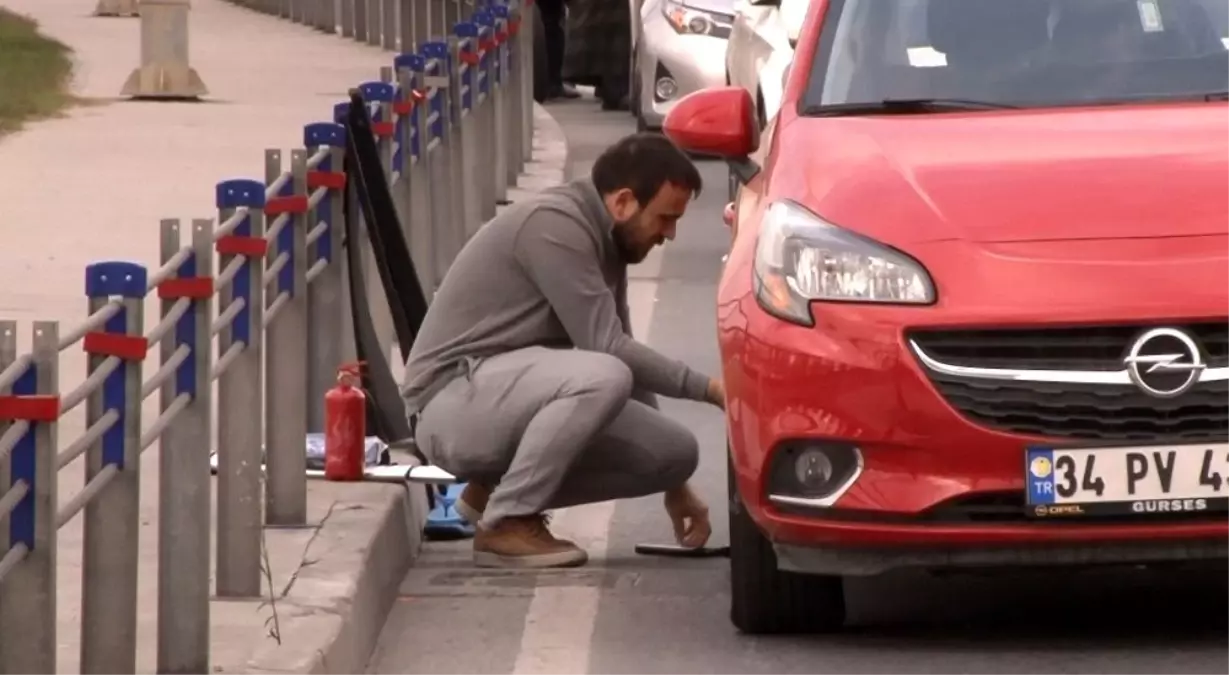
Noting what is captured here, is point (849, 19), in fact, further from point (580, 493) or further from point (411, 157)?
point (411, 157)

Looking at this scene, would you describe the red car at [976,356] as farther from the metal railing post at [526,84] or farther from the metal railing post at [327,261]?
the metal railing post at [526,84]

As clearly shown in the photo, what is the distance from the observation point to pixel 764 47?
14906 millimetres

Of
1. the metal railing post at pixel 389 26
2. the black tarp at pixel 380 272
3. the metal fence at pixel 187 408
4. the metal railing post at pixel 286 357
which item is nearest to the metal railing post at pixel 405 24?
the metal railing post at pixel 389 26

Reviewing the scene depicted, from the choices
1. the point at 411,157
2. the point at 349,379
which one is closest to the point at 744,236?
the point at 349,379

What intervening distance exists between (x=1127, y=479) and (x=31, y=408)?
7.77 feet

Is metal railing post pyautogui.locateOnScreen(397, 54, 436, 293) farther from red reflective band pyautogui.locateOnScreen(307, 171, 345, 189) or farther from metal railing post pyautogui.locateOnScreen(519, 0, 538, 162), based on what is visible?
metal railing post pyautogui.locateOnScreen(519, 0, 538, 162)

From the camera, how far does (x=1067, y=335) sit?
6.39 meters

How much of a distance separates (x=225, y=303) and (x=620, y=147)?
1250mm

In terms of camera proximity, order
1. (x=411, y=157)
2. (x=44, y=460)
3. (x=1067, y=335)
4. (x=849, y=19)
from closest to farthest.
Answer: (x=44, y=460) < (x=1067, y=335) < (x=849, y=19) < (x=411, y=157)

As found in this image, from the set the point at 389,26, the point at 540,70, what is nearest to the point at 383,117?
the point at 540,70

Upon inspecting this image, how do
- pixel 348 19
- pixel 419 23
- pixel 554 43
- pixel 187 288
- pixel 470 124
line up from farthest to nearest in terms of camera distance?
pixel 348 19, pixel 419 23, pixel 554 43, pixel 470 124, pixel 187 288

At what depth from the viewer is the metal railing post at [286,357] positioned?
770 centimetres

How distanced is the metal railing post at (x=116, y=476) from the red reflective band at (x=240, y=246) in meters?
1.25

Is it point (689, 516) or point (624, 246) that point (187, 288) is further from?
point (689, 516)
